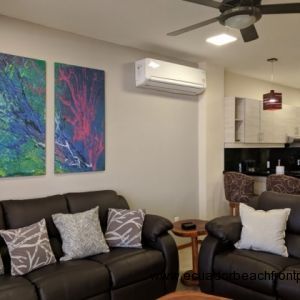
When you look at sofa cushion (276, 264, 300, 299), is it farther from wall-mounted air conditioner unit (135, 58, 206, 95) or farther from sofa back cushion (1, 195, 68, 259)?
wall-mounted air conditioner unit (135, 58, 206, 95)

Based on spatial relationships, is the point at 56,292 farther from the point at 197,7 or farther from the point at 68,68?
the point at 197,7

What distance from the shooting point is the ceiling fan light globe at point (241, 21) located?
6.74 feet

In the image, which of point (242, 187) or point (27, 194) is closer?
point (27, 194)

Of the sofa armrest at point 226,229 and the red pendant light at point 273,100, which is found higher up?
the red pendant light at point 273,100

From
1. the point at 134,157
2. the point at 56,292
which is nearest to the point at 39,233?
the point at 56,292

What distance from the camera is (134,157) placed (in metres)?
3.93

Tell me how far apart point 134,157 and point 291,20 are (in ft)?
7.10

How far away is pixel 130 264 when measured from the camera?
271cm

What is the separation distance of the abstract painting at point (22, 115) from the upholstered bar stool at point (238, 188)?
97.6 inches

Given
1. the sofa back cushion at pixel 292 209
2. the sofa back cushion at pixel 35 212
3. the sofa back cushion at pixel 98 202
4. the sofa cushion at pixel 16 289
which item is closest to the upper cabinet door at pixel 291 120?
the sofa back cushion at pixel 292 209

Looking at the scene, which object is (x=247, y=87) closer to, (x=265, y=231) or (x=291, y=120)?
(x=291, y=120)

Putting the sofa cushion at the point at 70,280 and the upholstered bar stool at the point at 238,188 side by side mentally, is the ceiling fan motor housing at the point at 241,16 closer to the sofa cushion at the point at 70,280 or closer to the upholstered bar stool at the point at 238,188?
the sofa cushion at the point at 70,280

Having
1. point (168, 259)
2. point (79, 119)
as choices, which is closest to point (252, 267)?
point (168, 259)

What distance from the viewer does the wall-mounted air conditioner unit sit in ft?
12.3
